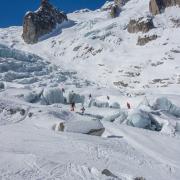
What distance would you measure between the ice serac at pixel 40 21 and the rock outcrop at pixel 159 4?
3186 centimetres

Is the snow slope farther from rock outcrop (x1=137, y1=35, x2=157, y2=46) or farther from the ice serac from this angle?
the ice serac

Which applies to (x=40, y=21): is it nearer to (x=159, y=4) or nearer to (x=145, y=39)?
(x=159, y=4)

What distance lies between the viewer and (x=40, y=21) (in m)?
150

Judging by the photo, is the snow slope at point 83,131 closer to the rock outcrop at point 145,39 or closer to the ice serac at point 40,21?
the rock outcrop at point 145,39

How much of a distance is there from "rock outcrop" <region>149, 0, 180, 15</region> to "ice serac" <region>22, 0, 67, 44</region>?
31.9 m

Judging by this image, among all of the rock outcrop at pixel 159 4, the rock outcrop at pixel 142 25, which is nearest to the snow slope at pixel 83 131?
the rock outcrop at pixel 142 25

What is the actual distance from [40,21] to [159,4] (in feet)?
128

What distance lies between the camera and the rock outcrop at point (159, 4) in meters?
145

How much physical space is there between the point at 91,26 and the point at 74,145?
123808 millimetres

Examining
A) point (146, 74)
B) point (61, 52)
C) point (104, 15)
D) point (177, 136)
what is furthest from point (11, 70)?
point (104, 15)

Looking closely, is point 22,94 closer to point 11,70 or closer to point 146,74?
point 11,70

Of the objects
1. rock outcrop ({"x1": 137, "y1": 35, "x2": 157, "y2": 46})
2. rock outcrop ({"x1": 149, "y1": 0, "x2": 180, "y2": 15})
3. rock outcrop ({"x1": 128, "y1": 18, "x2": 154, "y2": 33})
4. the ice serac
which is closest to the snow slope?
rock outcrop ({"x1": 137, "y1": 35, "x2": 157, "y2": 46})

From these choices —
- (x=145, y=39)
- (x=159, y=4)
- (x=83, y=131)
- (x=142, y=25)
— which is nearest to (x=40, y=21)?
(x=142, y=25)

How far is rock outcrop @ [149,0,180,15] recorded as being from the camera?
5723 inches
